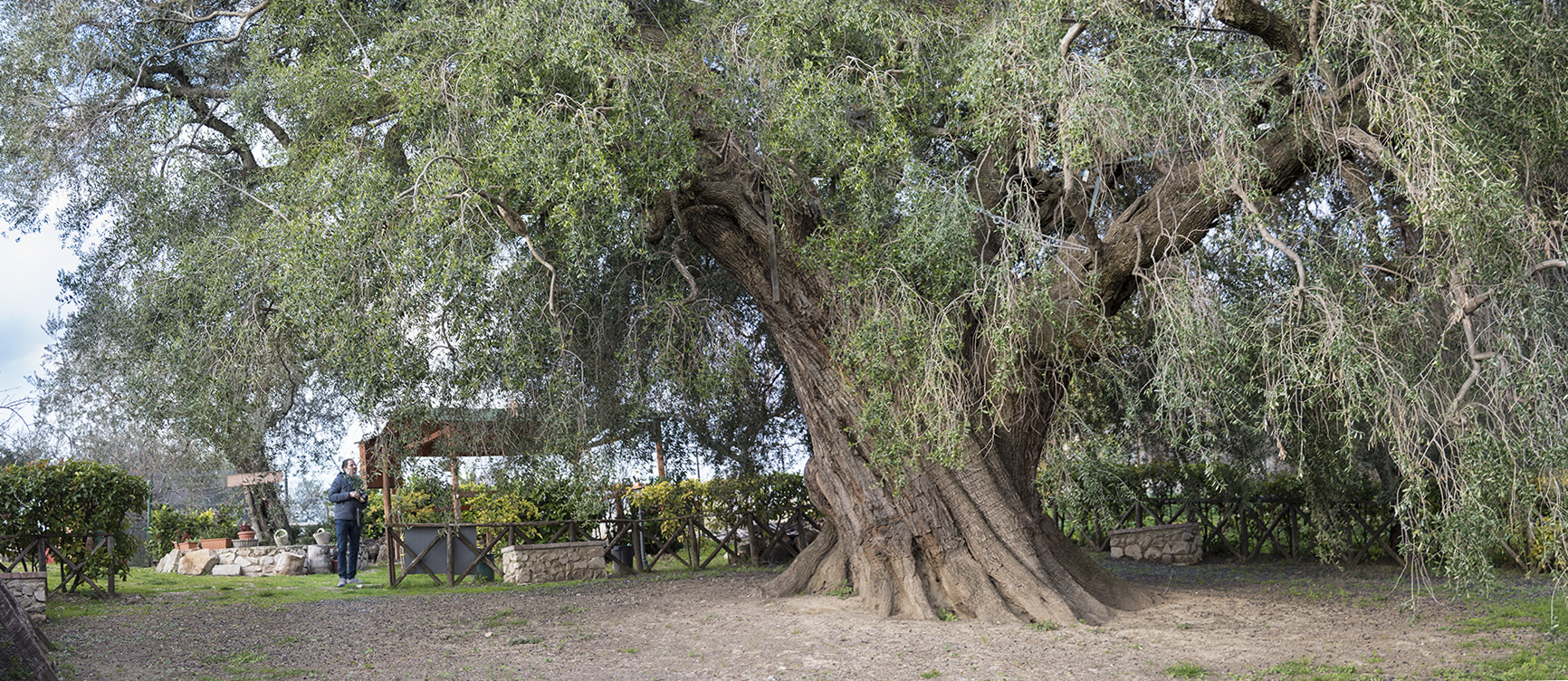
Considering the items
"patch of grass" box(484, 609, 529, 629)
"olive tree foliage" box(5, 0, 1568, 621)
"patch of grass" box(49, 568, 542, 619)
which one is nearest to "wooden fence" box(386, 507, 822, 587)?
"patch of grass" box(49, 568, 542, 619)

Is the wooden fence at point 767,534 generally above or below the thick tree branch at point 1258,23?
below

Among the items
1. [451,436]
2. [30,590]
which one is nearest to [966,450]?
[451,436]

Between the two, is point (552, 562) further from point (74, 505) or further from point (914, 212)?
point (914, 212)

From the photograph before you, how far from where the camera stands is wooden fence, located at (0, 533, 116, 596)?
9594 millimetres

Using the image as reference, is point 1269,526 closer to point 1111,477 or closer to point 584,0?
point 1111,477

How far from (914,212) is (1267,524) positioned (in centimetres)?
877

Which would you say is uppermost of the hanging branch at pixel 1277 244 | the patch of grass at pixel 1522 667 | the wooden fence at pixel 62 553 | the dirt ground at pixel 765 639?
the hanging branch at pixel 1277 244

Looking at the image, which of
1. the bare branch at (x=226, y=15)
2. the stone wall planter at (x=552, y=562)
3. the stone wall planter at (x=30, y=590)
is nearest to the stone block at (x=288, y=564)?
the stone wall planter at (x=552, y=562)

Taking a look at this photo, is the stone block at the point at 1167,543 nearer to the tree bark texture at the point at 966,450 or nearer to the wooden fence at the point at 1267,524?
the wooden fence at the point at 1267,524

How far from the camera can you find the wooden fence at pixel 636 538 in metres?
12.0

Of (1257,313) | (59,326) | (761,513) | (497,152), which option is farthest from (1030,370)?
(59,326)

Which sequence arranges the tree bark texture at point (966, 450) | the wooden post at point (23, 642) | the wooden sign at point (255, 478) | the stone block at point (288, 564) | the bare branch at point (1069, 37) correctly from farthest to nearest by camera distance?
the stone block at point (288, 564) < the wooden sign at point (255, 478) < the tree bark texture at point (966, 450) < the bare branch at point (1069, 37) < the wooden post at point (23, 642)

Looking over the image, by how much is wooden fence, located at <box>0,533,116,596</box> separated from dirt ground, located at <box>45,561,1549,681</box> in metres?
0.79

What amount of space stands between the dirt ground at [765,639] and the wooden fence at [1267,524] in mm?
2201
